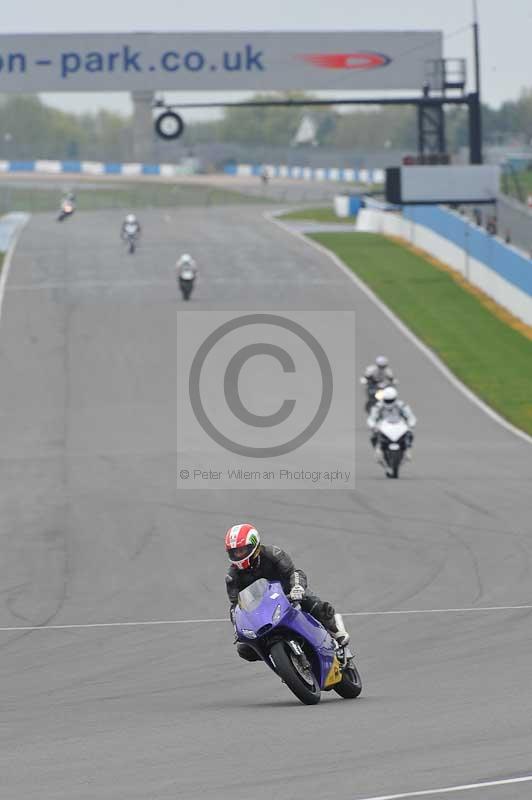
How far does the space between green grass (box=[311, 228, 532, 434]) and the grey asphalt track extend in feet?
3.64

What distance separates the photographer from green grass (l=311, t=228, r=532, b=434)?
35753 millimetres

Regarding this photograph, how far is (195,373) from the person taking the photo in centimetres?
3772

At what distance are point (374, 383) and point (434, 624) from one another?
14336 millimetres

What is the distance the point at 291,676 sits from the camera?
9898mm

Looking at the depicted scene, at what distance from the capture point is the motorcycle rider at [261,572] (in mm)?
10172

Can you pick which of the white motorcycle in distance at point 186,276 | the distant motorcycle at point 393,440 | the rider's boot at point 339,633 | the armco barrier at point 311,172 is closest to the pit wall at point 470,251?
the white motorcycle in distance at point 186,276

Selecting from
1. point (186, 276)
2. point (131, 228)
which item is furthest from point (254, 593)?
point (131, 228)

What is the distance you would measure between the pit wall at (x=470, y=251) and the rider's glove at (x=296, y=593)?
32.0 meters

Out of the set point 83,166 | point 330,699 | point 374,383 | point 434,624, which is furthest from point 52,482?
point 83,166

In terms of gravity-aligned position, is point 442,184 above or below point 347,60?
below

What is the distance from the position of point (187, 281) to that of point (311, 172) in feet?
262

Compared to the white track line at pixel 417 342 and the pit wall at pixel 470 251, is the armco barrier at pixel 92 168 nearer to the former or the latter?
the white track line at pixel 417 342

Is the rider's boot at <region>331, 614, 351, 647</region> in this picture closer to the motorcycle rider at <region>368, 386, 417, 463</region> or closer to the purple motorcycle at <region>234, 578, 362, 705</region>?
the purple motorcycle at <region>234, 578, 362, 705</region>

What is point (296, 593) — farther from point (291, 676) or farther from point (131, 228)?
point (131, 228)
